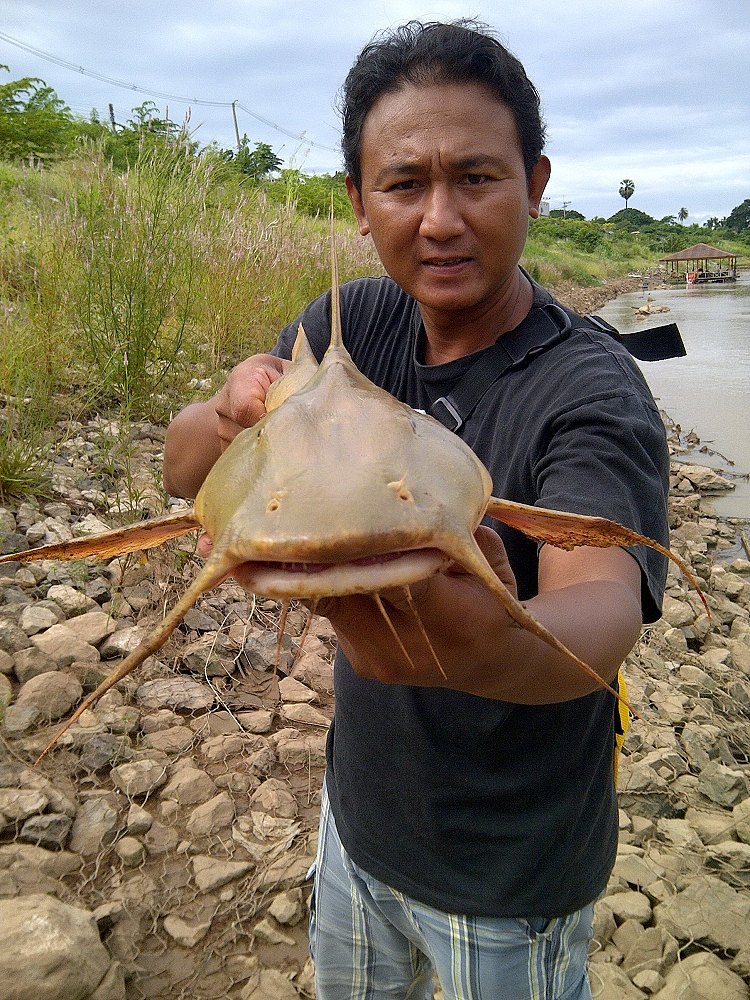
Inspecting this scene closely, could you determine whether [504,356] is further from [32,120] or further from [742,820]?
[32,120]

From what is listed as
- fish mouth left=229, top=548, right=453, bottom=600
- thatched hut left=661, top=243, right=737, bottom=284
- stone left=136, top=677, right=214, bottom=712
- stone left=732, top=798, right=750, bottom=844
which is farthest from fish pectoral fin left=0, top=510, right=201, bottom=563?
thatched hut left=661, top=243, right=737, bottom=284

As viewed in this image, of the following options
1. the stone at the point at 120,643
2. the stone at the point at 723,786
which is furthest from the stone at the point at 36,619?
the stone at the point at 723,786

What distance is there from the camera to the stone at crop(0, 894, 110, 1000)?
1.80 m

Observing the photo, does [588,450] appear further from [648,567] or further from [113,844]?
[113,844]

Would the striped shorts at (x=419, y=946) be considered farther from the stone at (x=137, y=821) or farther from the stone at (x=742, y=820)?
the stone at (x=742, y=820)

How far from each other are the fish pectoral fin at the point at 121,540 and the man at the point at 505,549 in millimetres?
424

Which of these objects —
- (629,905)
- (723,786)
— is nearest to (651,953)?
(629,905)

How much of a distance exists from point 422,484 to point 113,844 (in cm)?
217

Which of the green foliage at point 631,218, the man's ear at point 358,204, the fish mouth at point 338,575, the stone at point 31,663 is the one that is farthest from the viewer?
the green foliage at point 631,218

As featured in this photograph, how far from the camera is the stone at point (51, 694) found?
2.73 meters

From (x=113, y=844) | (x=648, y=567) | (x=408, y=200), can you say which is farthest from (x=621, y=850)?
(x=408, y=200)

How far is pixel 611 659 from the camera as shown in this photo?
1138 millimetres

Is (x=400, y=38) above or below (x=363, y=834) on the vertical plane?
above

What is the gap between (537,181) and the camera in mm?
1854
